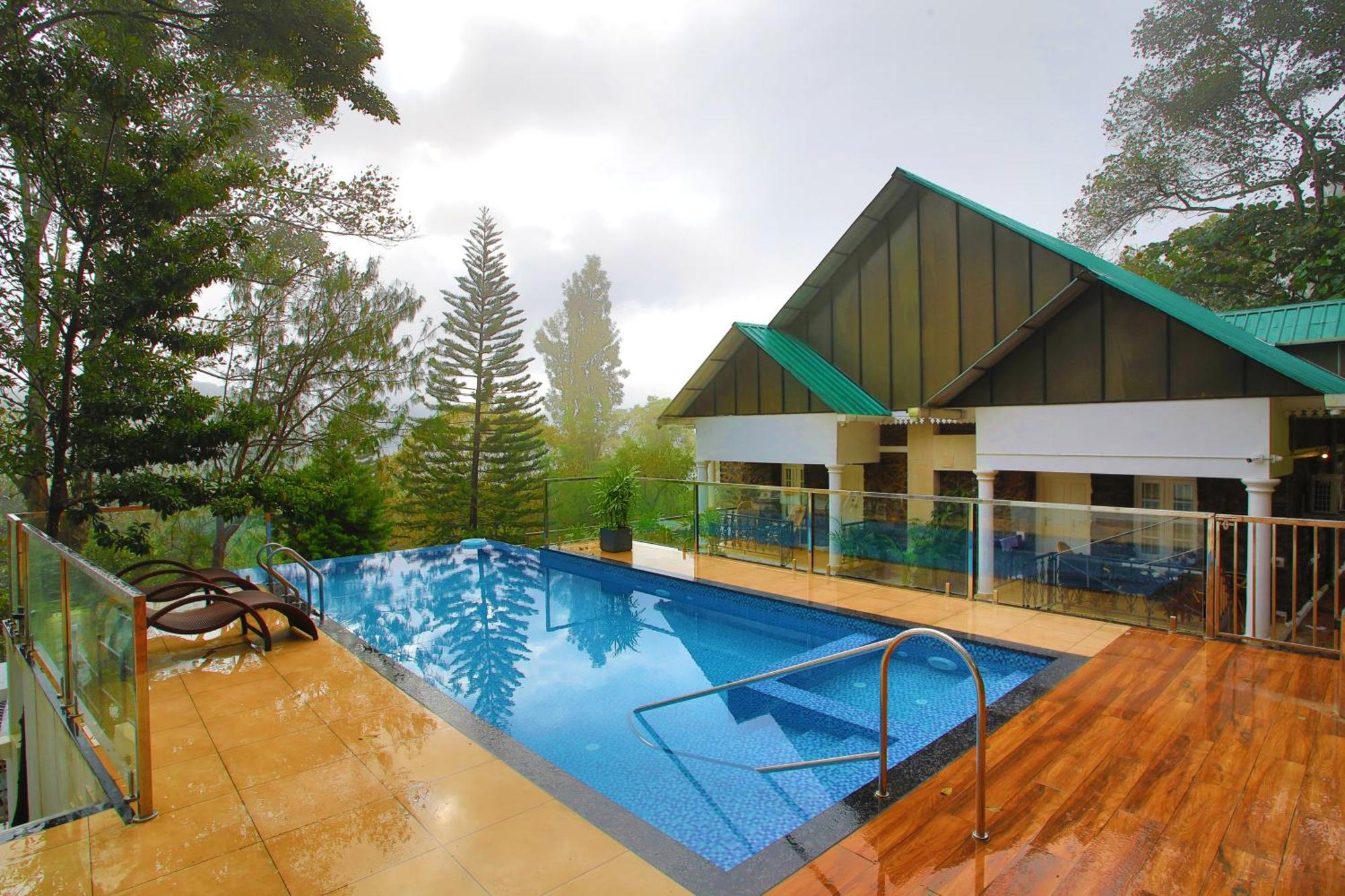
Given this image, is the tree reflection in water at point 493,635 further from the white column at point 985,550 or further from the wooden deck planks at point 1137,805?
the white column at point 985,550

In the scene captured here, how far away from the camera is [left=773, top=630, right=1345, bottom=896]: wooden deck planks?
8.43ft

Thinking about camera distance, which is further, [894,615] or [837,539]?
[837,539]

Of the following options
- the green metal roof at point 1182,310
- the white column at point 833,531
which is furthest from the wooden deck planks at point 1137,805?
the green metal roof at point 1182,310

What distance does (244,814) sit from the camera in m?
3.24

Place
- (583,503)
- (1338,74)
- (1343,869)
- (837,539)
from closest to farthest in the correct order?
(1343,869) → (837,539) → (583,503) → (1338,74)

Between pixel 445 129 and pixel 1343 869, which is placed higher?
pixel 445 129

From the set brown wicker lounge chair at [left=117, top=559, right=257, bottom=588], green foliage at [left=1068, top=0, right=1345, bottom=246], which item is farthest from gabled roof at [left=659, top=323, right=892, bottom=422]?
green foliage at [left=1068, top=0, right=1345, bottom=246]

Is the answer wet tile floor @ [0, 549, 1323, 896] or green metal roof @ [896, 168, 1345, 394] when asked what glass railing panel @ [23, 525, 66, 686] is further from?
green metal roof @ [896, 168, 1345, 394]

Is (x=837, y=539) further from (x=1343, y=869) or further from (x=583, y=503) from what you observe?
(x=1343, y=869)

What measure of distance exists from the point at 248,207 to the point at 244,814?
37.4ft

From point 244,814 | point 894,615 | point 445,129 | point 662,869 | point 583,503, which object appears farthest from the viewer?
point 445,129

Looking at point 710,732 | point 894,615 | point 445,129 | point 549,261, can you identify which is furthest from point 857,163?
point 710,732

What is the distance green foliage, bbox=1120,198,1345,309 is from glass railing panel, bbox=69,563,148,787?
880 inches

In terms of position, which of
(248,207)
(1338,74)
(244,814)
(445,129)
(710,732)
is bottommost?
(710,732)
